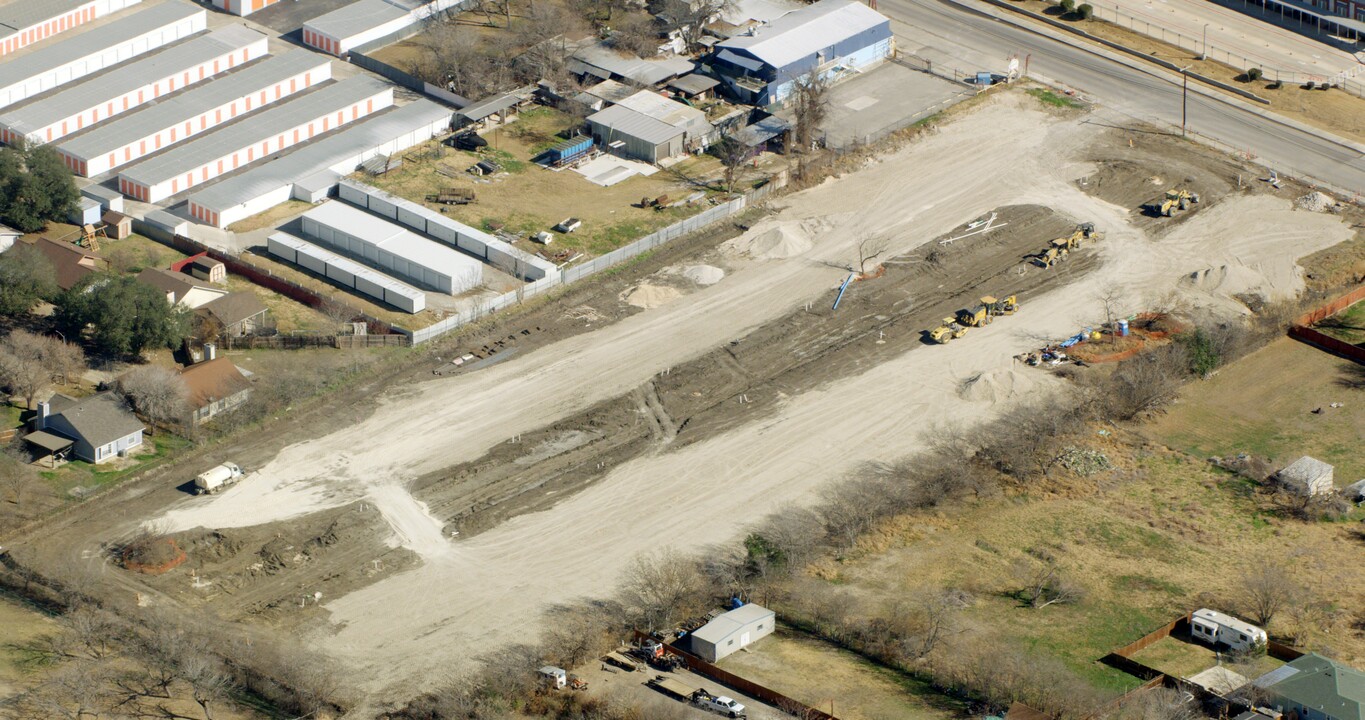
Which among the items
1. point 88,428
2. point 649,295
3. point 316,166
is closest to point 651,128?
point 649,295

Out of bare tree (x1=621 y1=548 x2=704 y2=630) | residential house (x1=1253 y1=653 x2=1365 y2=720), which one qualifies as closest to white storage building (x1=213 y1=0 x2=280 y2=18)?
bare tree (x1=621 y1=548 x2=704 y2=630)

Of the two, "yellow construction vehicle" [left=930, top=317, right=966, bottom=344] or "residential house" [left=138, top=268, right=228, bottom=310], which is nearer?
"residential house" [left=138, top=268, right=228, bottom=310]

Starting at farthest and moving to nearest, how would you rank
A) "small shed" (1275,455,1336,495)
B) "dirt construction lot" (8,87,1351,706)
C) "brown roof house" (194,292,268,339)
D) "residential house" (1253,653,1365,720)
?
1. "brown roof house" (194,292,268,339)
2. "small shed" (1275,455,1336,495)
3. "dirt construction lot" (8,87,1351,706)
4. "residential house" (1253,653,1365,720)

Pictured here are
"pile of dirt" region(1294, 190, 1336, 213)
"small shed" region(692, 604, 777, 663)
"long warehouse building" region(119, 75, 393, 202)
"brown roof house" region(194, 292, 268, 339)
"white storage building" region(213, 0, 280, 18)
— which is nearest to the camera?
"small shed" region(692, 604, 777, 663)

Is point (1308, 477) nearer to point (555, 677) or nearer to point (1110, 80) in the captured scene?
point (555, 677)

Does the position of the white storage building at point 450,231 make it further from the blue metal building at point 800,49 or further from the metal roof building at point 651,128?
the blue metal building at point 800,49

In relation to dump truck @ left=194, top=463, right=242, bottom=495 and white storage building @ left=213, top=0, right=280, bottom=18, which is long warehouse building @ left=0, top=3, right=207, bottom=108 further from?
dump truck @ left=194, top=463, right=242, bottom=495

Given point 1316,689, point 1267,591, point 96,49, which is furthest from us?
point 96,49
